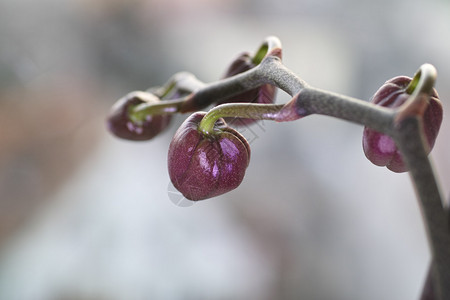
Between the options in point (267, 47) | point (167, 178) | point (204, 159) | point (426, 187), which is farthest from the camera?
point (167, 178)

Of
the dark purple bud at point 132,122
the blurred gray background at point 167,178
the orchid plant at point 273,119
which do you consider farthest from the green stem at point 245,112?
the blurred gray background at point 167,178

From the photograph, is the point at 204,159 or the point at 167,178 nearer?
the point at 204,159

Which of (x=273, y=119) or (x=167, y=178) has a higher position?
(x=273, y=119)

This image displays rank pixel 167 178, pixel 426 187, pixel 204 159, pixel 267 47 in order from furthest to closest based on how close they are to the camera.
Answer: pixel 167 178
pixel 267 47
pixel 204 159
pixel 426 187

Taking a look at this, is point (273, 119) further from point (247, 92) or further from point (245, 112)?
point (247, 92)

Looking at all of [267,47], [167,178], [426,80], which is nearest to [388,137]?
[426,80]

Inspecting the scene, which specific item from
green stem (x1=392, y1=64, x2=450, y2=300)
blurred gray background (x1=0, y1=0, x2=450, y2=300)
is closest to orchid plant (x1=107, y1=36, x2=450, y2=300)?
green stem (x1=392, y1=64, x2=450, y2=300)

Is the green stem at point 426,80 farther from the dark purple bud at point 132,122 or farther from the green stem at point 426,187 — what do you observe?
the dark purple bud at point 132,122
